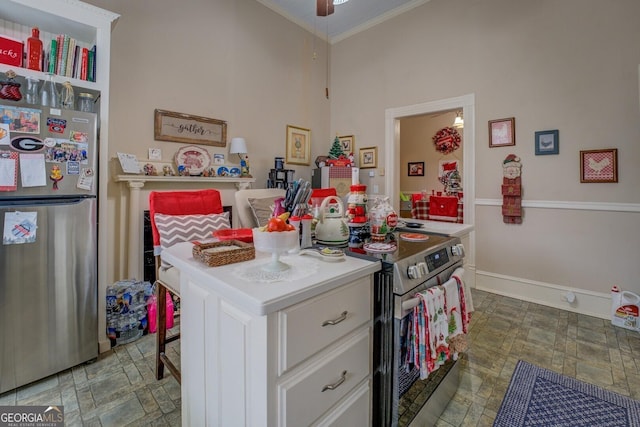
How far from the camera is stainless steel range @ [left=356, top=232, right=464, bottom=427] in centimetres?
109

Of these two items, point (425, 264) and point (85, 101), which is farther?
point (85, 101)

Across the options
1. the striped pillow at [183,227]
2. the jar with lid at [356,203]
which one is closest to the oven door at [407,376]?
the jar with lid at [356,203]

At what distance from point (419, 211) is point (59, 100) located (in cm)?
420

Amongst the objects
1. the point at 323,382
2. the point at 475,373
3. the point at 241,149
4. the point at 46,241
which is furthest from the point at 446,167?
the point at 46,241

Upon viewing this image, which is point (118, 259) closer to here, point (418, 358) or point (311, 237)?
point (311, 237)

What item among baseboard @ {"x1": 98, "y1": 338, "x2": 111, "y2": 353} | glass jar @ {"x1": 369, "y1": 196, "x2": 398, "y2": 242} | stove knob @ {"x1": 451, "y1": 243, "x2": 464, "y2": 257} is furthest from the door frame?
baseboard @ {"x1": 98, "y1": 338, "x2": 111, "y2": 353}

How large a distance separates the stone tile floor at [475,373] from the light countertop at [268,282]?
94cm

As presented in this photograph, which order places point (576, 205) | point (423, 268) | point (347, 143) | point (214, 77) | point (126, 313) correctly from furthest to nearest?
point (347, 143), point (214, 77), point (576, 205), point (126, 313), point (423, 268)

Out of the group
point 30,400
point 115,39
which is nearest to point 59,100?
point 115,39

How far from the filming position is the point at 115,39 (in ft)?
8.43

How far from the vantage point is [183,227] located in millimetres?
2057

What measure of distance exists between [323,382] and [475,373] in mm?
1366

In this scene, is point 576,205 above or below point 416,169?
below

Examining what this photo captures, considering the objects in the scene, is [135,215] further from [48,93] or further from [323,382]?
[323,382]
